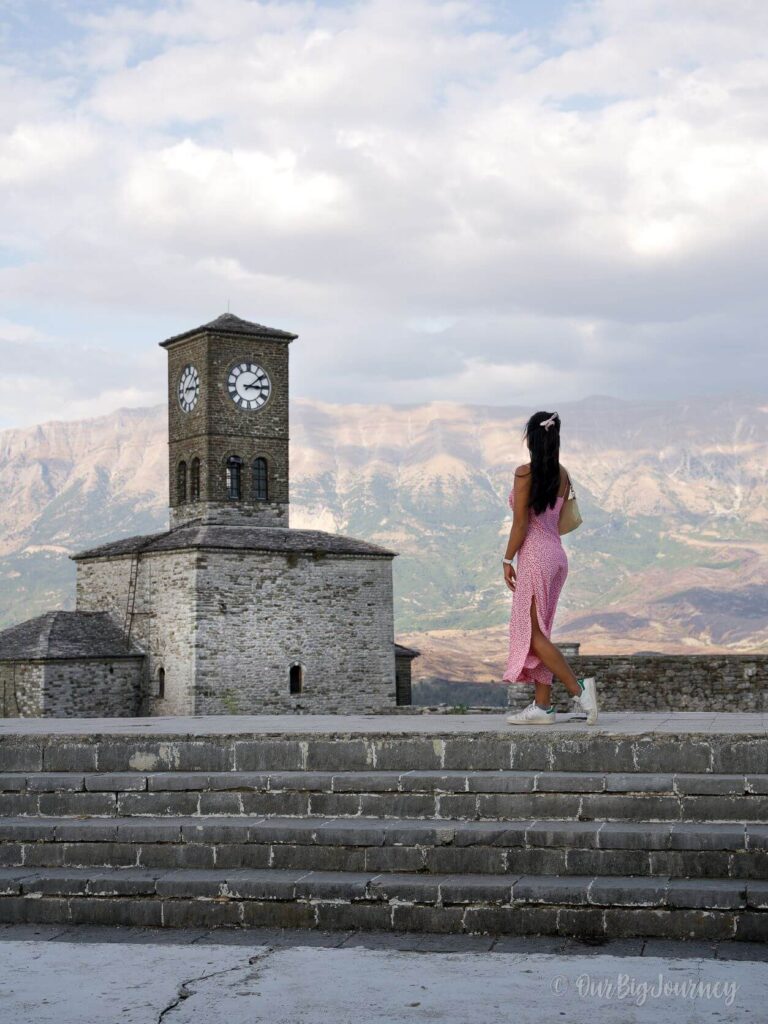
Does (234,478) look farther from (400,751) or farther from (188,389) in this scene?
(400,751)

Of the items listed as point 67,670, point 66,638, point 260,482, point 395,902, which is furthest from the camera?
point 260,482

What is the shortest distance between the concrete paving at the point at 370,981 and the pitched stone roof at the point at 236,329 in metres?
38.5

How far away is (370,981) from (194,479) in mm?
40224

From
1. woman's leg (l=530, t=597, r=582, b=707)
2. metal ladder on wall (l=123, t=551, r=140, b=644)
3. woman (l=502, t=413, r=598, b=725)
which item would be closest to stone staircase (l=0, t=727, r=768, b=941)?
woman's leg (l=530, t=597, r=582, b=707)

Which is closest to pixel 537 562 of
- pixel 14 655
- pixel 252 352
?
pixel 14 655

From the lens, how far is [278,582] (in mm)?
42812

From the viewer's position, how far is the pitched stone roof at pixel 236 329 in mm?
46219

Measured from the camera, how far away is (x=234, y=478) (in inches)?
1833

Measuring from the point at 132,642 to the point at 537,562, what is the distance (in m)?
32.8

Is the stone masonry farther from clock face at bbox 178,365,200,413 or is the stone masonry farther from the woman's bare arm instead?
the woman's bare arm

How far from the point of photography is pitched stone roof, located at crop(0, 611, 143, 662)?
4025 cm

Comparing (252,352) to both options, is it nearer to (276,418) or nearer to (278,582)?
(276,418)

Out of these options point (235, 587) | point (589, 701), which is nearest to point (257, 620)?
point (235, 587)

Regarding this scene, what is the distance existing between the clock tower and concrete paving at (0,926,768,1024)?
1488 inches
